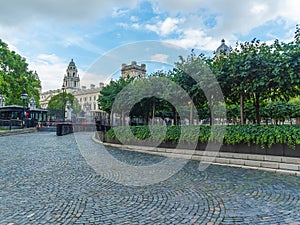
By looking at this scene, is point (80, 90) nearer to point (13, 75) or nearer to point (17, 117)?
Answer: point (13, 75)

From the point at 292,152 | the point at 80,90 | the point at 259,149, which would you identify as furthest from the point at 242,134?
the point at 80,90

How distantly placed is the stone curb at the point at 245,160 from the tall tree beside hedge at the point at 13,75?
82.9ft

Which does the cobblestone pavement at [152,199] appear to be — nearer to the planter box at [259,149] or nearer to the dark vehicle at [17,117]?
the planter box at [259,149]

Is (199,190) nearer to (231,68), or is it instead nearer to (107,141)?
(231,68)

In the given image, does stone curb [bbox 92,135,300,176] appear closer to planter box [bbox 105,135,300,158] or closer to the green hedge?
planter box [bbox 105,135,300,158]

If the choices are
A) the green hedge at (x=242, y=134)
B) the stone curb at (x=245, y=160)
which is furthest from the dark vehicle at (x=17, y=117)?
the stone curb at (x=245, y=160)

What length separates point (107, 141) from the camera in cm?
1469

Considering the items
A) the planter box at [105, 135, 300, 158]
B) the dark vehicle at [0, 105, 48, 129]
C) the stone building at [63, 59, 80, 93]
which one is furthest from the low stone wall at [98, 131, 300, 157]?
the stone building at [63, 59, 80, 93]

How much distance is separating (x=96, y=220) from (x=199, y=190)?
8.26 feet

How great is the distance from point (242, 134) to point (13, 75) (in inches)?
1271

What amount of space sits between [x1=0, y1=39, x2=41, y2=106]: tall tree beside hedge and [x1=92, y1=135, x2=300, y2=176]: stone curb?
25.3 m

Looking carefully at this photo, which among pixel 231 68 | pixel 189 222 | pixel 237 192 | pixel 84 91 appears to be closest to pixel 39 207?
pixel 189 222

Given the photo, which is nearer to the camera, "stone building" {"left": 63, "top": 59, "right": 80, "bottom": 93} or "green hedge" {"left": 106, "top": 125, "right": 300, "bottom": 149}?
"green hedge" {"left": 106, "top": 125, "right": 300, "bottom": 149}

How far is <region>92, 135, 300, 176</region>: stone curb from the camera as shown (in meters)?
7.09
